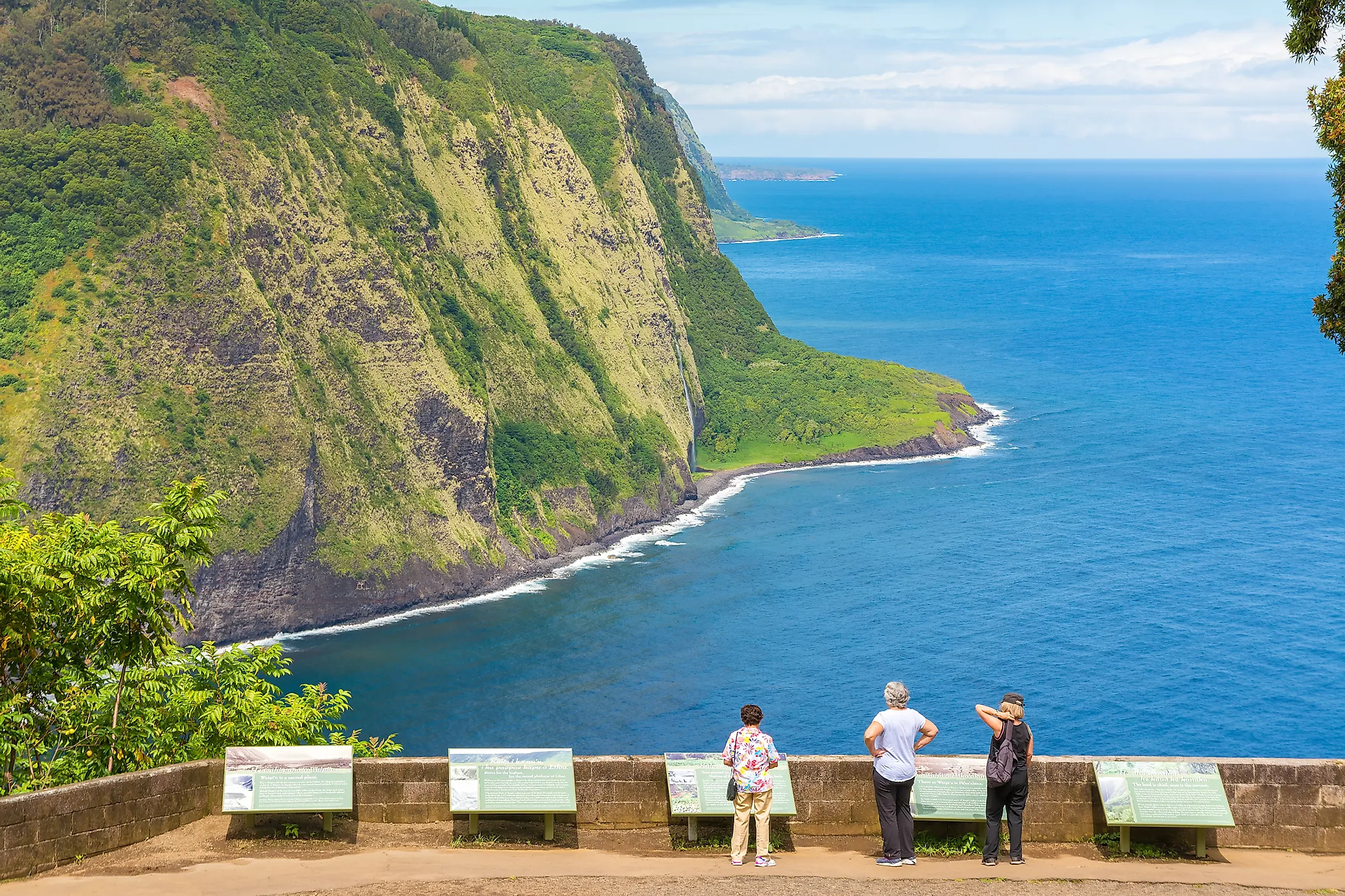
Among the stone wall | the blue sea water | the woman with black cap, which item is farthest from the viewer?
the blue sea water

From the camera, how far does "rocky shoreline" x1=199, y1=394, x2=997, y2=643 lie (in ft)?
358

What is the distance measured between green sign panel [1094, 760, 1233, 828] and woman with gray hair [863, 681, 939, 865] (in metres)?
3.89

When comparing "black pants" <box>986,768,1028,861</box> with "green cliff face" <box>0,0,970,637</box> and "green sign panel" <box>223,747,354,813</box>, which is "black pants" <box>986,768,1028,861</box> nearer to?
"green sign panel" <box>223,747,354,813</box>

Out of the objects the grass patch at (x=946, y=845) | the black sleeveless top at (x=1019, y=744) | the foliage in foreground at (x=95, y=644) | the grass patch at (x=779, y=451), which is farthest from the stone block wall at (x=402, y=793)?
the grass patch at (x=779, y=451)

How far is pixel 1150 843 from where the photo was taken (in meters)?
27.3

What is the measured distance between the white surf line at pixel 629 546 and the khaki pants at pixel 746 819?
2553 inches

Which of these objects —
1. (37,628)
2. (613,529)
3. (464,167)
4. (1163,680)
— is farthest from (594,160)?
(37,628)

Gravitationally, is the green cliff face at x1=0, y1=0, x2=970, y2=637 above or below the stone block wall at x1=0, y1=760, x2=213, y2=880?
above

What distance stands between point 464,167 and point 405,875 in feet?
443

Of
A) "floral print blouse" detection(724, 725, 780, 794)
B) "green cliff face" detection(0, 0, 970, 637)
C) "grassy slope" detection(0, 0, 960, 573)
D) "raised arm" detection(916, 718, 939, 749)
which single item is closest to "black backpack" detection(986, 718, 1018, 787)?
"raised arm" detection(916, 718, 939, 749)

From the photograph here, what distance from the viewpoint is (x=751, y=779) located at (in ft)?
83.6

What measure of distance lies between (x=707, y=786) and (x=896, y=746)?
12.3ft

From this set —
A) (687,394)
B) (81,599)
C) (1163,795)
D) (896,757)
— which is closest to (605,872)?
(896,757)

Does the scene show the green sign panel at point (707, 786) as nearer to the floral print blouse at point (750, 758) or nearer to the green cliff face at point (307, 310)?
the floral print blouse at point (750, 758)
